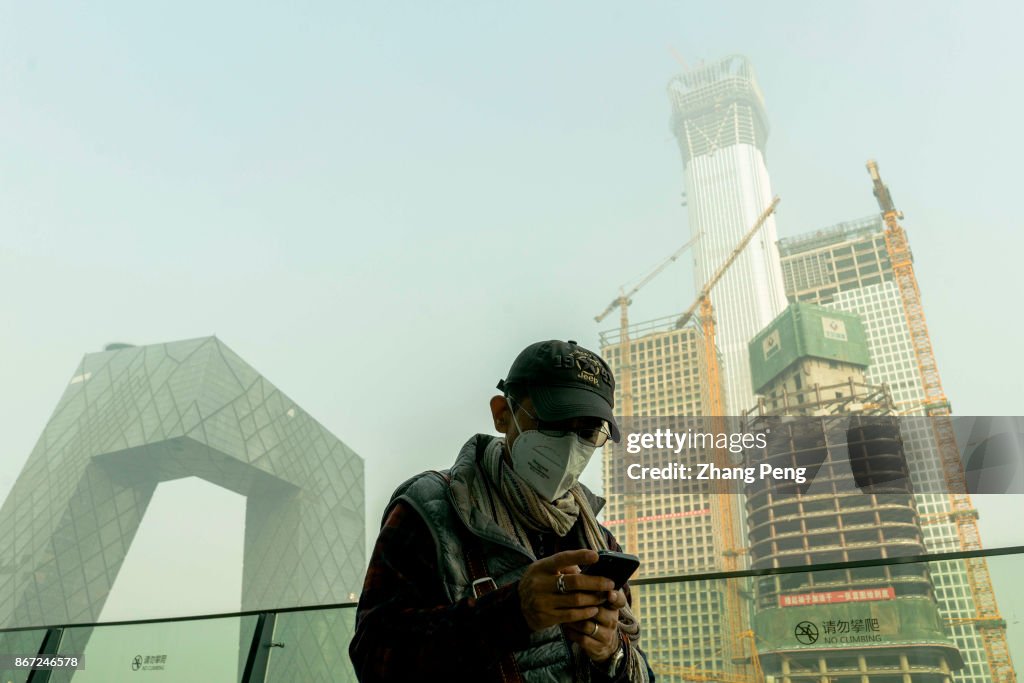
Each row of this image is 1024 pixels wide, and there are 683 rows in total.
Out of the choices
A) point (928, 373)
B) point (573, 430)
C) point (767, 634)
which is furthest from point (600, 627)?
point (928, 373)

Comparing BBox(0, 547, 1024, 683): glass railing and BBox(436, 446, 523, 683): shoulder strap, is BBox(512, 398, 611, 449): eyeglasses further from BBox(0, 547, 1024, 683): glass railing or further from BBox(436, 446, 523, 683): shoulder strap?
→ BBox(0, 547, 1024, 683): glass railing

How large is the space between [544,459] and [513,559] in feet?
0.97

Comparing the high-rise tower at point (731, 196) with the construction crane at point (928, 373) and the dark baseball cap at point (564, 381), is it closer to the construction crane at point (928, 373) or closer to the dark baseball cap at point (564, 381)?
the construction crane at point (928, 373)

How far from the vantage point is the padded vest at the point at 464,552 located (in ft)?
5.12

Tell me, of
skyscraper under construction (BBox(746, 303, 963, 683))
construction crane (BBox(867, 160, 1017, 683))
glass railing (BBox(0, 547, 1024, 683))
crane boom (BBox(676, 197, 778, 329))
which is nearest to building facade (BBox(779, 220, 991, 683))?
construction crane (BBox(867, 160, 1017, 683))

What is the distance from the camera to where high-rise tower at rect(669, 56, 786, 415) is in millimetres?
135375

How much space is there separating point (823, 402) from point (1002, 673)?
384ft

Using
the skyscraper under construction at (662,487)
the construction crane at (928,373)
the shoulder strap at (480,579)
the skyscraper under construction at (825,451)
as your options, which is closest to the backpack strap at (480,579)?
the shoulder strap at (480,579)

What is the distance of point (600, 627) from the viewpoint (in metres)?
1.46

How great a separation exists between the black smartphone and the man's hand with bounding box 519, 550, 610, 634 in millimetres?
27

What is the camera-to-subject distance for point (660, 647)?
124 inches

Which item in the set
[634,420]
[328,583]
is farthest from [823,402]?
[328,583]

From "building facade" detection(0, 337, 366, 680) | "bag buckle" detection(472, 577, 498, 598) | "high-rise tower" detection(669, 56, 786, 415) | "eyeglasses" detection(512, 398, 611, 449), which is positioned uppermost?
"high-rise tower" detection(669, 56, 786, 415)

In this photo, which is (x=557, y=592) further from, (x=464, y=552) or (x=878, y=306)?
(x=878, y=306)
